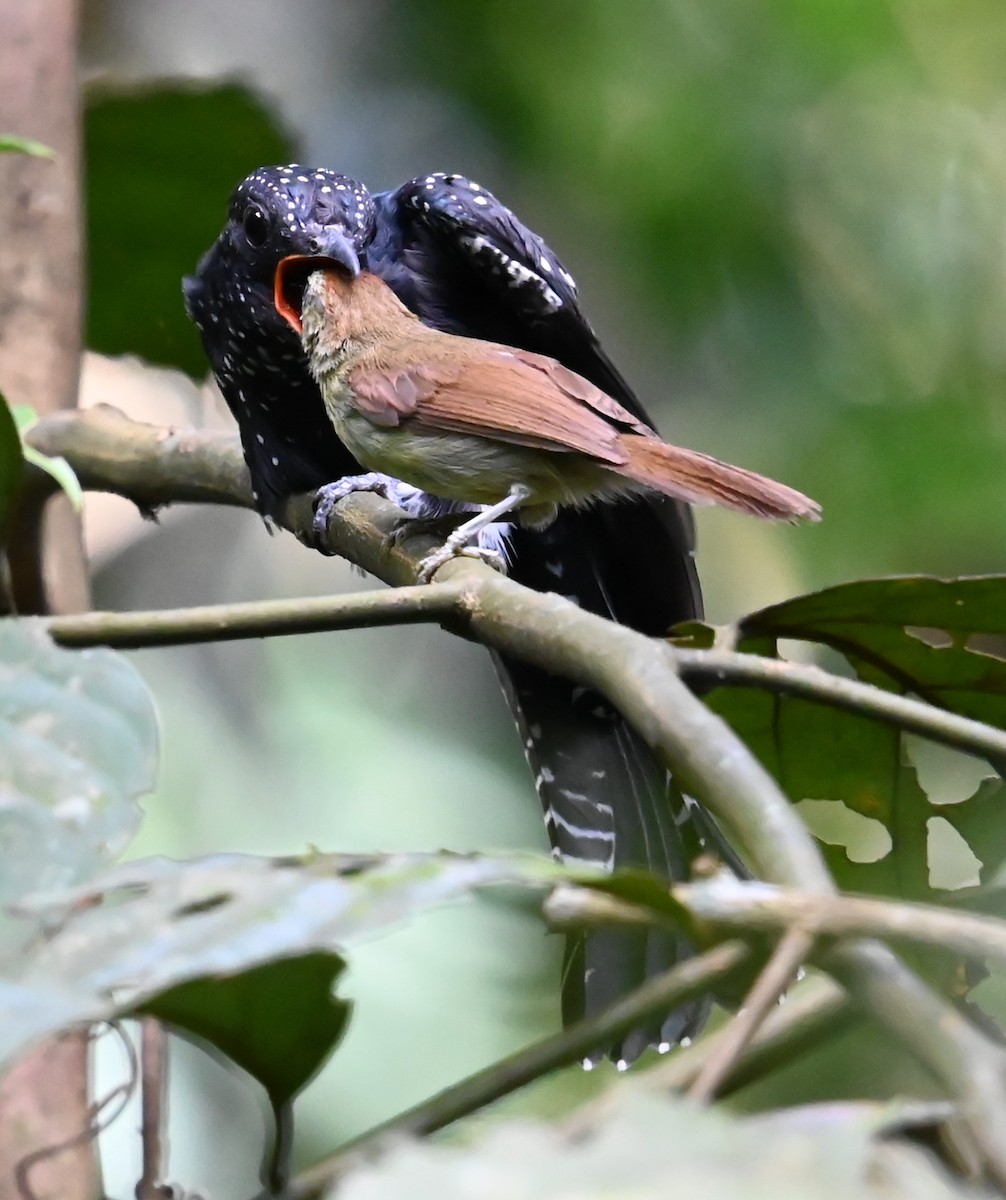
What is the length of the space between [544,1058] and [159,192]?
1.98 meters

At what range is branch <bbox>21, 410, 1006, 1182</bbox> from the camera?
49cm

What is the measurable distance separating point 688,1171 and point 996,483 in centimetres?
236

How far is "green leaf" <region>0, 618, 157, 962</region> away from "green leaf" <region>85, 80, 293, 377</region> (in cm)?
154

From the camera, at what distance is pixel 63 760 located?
810 millimetres

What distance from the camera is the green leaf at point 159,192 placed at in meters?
2.24

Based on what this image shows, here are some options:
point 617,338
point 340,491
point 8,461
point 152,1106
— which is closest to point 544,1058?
point 152,1106

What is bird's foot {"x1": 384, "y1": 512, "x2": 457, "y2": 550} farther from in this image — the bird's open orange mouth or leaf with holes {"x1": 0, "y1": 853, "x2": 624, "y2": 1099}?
leaf with holes {"x1": 0, "y1": 853, "x2": 624, "y2": 1099}

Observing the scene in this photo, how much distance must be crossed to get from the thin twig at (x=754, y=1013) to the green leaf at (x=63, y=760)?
0.35 m

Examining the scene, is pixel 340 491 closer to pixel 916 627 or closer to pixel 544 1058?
pixel 916 627

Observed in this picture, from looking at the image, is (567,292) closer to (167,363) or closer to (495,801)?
(167,363)

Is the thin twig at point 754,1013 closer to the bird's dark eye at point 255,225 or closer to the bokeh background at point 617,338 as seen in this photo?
the bird's dark eye at point 255,225

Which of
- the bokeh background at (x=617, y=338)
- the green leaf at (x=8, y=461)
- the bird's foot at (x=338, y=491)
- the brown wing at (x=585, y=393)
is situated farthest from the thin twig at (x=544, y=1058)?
the bokeh background at (x=617, y=338)

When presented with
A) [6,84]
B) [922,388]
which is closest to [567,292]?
[6,84]

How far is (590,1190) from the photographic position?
42 cm
